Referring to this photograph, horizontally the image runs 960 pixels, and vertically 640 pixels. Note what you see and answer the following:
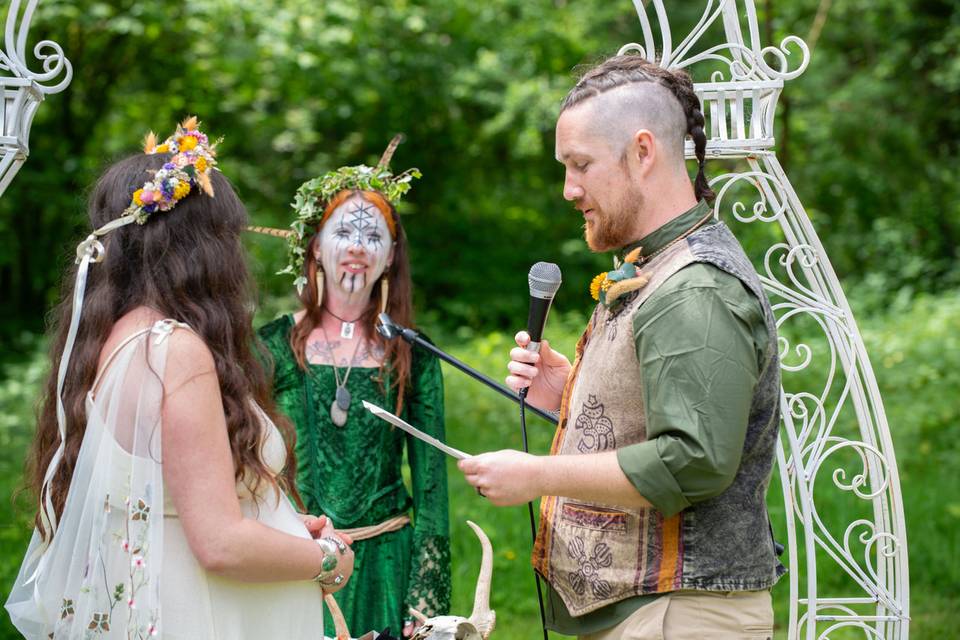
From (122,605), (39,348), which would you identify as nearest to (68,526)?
(122,605)

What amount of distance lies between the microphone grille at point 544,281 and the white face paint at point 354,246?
1.15 metres

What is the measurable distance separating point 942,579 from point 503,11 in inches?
278

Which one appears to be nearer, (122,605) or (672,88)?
(122,605)

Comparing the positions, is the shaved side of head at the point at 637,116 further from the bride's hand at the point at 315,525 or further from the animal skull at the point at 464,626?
the bride's hand at the point at 315,525

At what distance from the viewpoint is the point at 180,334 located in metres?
1.99

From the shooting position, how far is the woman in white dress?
1956 mm

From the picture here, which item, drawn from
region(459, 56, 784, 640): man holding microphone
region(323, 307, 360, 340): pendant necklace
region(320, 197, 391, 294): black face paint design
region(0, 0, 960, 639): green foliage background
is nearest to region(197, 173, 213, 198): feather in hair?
region(459, 56, 784, 640): man holding microphone

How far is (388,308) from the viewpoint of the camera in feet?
11.7

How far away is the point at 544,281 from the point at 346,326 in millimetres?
1289

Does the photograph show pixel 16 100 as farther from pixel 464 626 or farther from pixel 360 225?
pixel 464 626

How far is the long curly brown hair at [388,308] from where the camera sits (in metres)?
3.45

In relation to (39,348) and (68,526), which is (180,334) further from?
(39,348)

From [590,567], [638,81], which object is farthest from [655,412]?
[638,81]

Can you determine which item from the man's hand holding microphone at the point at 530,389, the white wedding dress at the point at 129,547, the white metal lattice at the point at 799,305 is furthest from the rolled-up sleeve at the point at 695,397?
the white metal lattice at the point at 799,305
